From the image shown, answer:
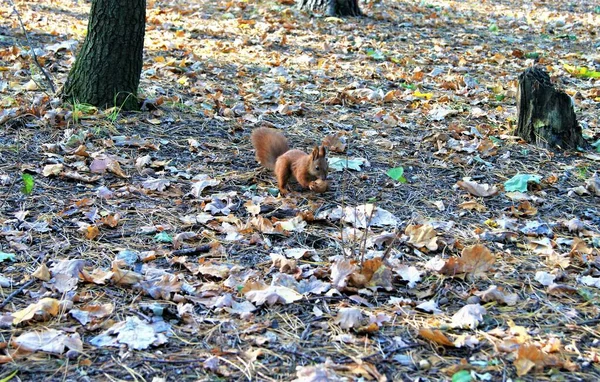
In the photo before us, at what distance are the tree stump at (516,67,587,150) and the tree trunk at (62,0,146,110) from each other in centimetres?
316

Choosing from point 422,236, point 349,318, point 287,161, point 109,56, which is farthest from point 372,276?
point 109,56

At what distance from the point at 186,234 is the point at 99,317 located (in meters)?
0.87

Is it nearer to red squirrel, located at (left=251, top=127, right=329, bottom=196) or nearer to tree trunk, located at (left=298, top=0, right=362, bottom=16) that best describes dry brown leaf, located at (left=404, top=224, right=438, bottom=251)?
red squirrel, located at (left=251, top=127, right=329, bottom=196)

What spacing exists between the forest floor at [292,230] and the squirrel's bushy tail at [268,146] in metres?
0.14

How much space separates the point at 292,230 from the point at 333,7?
6.76 m

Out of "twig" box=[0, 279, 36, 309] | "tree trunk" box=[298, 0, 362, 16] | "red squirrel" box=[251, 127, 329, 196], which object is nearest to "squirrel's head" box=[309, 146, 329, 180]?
"red squirrel" box=[251, 127, 329, 196]

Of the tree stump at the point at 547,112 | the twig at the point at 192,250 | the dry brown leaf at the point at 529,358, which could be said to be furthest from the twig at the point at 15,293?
the tree stump at the point at 547,112

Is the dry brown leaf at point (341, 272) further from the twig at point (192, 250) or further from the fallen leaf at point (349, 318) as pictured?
the twig at point (192, 250)

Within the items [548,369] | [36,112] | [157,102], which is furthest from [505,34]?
[548,369]

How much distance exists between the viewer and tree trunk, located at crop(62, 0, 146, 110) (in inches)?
198

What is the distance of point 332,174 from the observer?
4.50 metres

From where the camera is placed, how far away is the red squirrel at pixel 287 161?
13.2ft

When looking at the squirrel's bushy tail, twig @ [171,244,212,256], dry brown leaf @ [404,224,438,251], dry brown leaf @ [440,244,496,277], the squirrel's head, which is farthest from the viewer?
the squirrel's bushy tail

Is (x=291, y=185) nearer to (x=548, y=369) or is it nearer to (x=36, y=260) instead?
(x=36, y=260)
